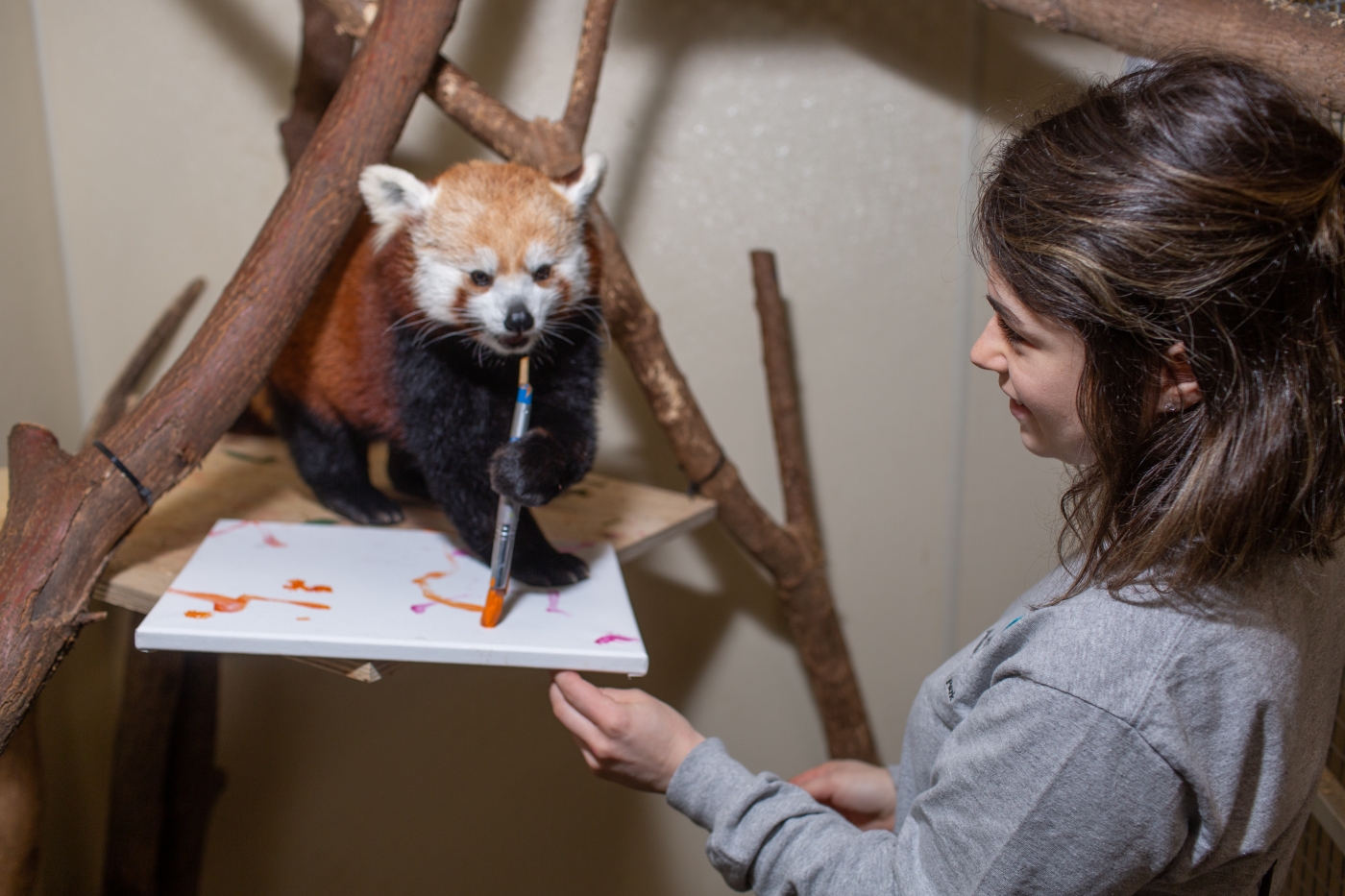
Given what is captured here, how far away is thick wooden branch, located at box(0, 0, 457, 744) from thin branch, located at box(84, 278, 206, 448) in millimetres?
558

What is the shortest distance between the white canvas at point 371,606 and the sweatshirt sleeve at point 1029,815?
11.0 inches

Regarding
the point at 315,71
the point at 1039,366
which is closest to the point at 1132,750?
the point at 1039,366

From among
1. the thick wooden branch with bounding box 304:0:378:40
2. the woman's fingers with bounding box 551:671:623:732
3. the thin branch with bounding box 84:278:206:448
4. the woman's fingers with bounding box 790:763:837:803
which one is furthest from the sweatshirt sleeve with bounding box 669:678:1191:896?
the thin branch with bounding box 84:278:206:448

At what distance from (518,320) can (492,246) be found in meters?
0.09

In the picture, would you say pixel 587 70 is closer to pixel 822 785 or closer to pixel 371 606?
pixel 371 606

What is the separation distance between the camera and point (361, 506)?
1317 mm

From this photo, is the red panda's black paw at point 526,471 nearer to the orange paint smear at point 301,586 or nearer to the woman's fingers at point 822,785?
the orange paint smear at point 301,586

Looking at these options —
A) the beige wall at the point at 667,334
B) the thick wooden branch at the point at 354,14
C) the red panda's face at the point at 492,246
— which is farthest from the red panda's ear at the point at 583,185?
the beige wall at the point at 667,334

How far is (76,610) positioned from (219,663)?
0.84 m

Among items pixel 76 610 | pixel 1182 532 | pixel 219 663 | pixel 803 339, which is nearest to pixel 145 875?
pixel 219 663

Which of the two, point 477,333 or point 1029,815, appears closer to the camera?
point 1029,815

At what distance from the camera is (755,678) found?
2.03 metres

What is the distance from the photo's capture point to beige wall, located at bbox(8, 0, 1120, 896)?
164 centimetres

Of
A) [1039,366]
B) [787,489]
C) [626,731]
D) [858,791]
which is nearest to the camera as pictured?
[1039,366]
